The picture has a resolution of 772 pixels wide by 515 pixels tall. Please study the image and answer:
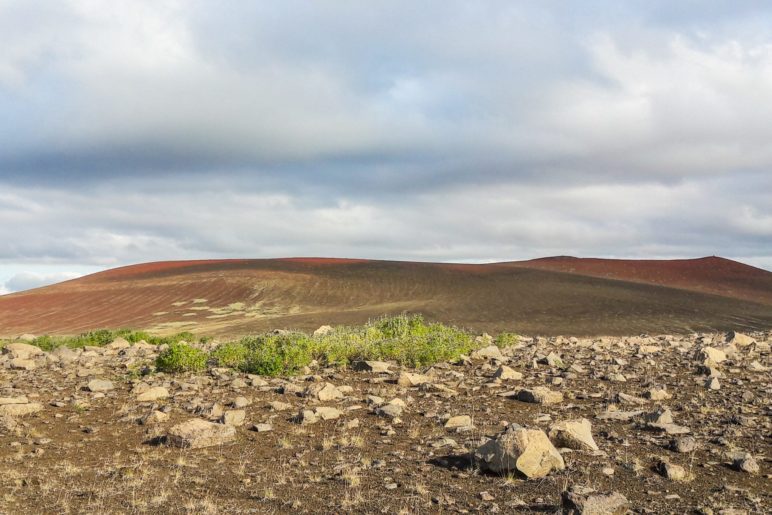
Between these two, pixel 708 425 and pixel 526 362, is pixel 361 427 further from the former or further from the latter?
pixel 526 362

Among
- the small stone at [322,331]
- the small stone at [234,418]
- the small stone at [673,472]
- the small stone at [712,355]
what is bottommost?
the small stone at [234,418]

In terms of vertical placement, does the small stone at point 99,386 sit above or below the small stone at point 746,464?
below

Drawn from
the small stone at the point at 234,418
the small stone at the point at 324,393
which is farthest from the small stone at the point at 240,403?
the small stone at the point at 324,393

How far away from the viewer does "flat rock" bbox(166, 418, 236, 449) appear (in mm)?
7984

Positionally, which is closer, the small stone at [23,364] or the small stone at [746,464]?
the small stone at [746,464]

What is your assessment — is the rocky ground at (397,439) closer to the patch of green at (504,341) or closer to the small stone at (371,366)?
the small stone at (371,366)

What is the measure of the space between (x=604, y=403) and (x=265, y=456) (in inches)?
212

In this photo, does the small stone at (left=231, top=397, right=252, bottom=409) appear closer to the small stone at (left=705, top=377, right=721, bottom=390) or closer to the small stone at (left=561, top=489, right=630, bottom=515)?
the small stone at (left=561, top=489, right=630, bottom=515)

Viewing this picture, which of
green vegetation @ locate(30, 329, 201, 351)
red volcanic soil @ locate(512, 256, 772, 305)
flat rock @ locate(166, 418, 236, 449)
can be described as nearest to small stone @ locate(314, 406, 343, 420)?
flat rock @ locate(166, 418, 236, 449)

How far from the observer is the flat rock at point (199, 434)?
26.2 ft

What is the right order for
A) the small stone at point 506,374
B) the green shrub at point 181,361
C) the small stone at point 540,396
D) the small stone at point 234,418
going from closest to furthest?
1. the small stone at point 234,418
2. the small stone at point 540,396
3. the small stone at point 506,374
4. the green shrub at point 181,361

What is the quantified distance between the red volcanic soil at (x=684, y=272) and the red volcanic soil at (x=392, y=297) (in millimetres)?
148

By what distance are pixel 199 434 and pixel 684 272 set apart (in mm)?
73662

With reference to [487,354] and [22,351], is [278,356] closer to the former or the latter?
[487,354]
